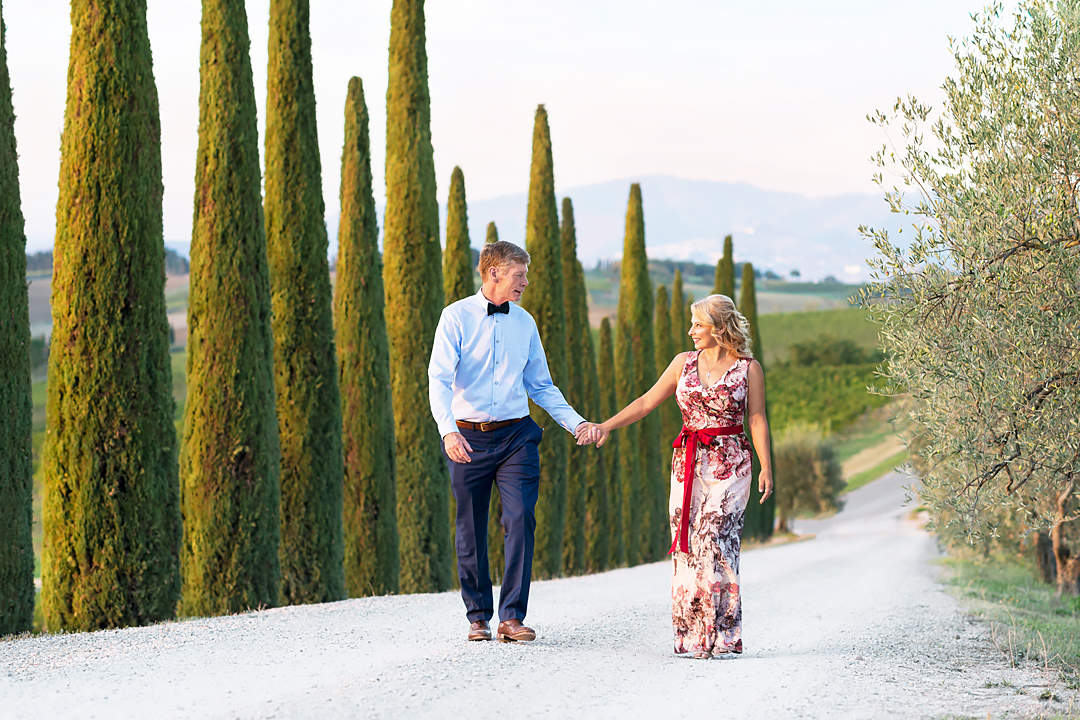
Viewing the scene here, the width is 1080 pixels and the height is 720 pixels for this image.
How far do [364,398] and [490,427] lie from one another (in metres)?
10.4

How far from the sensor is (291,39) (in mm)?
16047

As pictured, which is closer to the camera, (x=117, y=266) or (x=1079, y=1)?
(x=1079, y=1)

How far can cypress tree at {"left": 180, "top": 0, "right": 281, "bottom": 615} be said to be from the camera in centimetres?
1300

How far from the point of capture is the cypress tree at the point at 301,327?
1509 centimetres

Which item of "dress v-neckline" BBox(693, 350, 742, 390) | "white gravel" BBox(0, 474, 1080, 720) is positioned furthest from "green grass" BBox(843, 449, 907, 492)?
"dress v-neckline" BBox(693, 350, 742, 390)

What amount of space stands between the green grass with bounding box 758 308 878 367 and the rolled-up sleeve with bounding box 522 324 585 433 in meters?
91.8

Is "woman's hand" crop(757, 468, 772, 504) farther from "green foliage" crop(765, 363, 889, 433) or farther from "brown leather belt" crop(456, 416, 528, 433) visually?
"green foliage" crop(765, 363, 889, 433)

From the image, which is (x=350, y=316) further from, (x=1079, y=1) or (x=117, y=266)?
(x=1079, y=1)

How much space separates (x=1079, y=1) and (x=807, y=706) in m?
6.34

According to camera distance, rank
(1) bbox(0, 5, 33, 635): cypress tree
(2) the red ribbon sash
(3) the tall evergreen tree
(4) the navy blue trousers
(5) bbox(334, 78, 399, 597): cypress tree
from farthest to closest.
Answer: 1. (3) the tall evergreen tree
2. (5) bbox(334, 78, 399, 597): cypress tree
3. (1) bbox(0, 5, 33, 635): cypress tree
4. (2) the red ribbon sash
5. (4) the navy blue trousers

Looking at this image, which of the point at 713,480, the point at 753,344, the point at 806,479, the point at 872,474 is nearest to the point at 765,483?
the point at 713,480

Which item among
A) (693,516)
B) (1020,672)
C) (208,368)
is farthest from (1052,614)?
(208,368)

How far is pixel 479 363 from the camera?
723 cm

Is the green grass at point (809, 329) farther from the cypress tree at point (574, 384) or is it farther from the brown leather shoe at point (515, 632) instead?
the brown leather shoe at point (515, 632)
